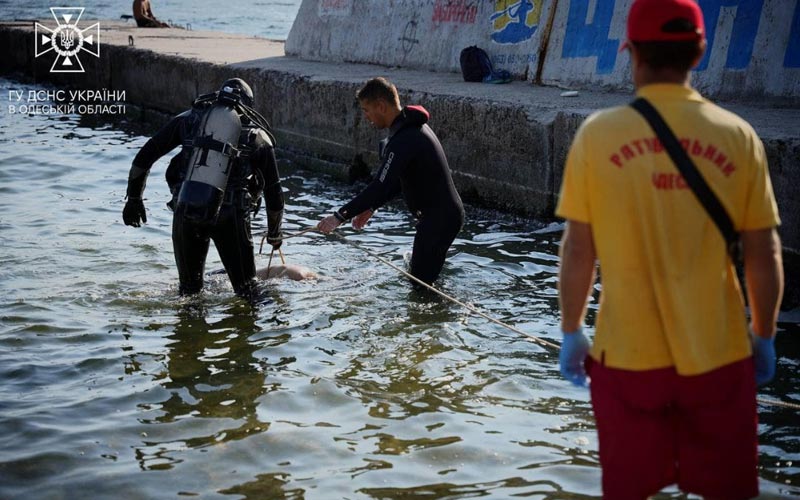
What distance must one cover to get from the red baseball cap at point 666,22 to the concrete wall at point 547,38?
6.87 metres

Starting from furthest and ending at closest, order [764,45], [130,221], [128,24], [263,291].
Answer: [128,24] < [764,45] < [263,291] < [130,221]

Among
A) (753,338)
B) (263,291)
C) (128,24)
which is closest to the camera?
(753,338)

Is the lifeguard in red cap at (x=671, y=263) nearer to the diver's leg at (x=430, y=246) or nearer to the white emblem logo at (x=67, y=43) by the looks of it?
the diver's leg at (x=430, y=246)

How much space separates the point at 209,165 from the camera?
6.71m

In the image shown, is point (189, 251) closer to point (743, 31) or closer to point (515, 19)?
point (743, 31)

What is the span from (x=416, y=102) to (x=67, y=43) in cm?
1274

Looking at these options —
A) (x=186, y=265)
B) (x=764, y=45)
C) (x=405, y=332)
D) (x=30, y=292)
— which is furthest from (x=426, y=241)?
(x=764, y=45)

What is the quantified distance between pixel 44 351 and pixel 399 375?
246cm

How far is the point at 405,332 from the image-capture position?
716cm

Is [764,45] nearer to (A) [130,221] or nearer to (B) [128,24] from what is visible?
(A) [130,221]

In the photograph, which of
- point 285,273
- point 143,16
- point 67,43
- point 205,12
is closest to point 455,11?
point 285,273

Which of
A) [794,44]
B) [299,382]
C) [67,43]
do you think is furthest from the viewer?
[67,43]

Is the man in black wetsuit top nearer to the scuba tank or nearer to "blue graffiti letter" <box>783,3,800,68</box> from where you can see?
the scuba tank

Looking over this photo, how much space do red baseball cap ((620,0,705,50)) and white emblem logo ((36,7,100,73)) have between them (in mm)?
18429
